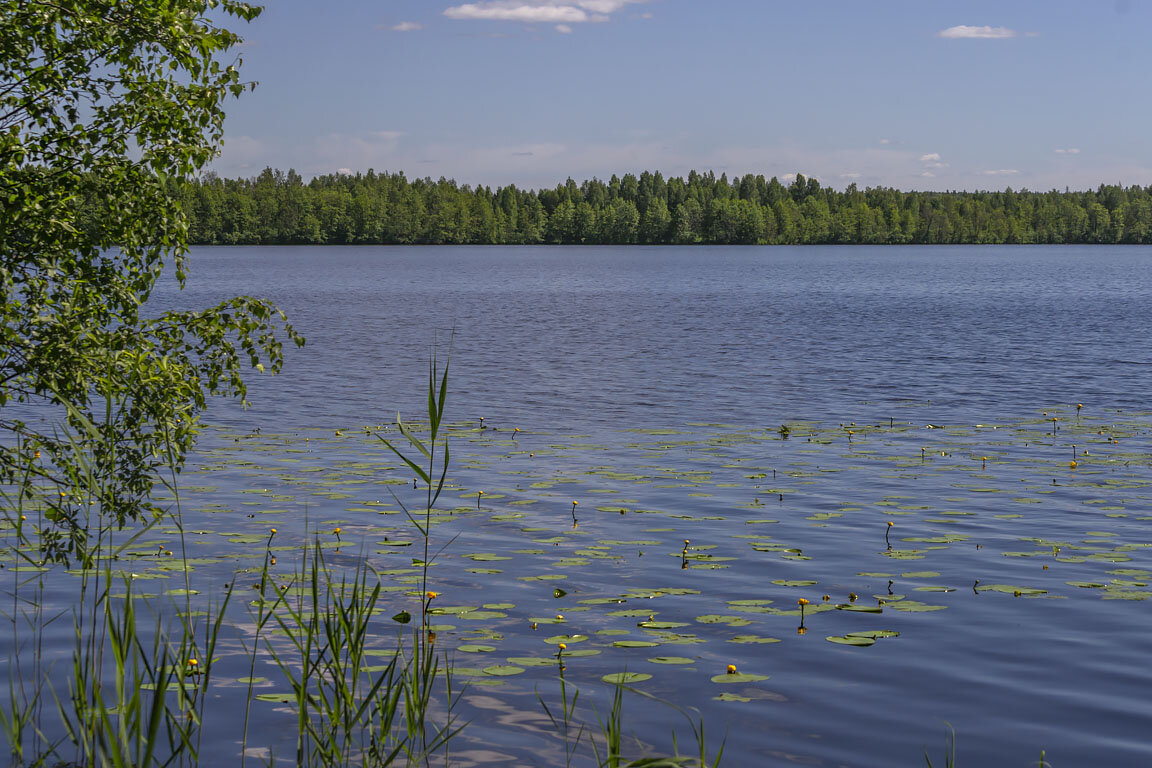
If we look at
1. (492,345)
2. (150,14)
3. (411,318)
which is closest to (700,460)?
(150,14)

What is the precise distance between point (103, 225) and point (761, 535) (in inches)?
326

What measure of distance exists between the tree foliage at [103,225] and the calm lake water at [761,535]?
2.08 metres

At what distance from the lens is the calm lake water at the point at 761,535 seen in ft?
28.1

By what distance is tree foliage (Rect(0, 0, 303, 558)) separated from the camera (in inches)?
373

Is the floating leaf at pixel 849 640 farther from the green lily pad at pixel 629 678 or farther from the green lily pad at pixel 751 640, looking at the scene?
the green lily pad at pixel 629 678

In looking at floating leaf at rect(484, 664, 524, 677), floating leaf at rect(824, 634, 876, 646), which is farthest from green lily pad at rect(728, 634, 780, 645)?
floating leaf at rect(484, 664, 524, 677)

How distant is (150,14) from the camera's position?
9578 mm

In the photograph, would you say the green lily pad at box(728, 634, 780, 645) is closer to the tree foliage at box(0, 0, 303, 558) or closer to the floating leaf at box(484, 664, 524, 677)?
the floating leaf at box(484, 664, 524, 677)

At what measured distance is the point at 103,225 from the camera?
408 inches

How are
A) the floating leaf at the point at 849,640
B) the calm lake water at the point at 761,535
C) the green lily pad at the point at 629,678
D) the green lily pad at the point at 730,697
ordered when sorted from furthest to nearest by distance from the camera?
the floating leaf at the point at 849,640
the green lily pad at the point at 629,678
the green lily pad at the point at 730,697
the calm lake water at the point at 761,535

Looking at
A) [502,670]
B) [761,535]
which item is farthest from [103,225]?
[761,535]

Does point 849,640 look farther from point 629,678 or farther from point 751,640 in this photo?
point 629,678

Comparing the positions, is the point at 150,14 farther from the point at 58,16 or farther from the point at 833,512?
the point at 833,512

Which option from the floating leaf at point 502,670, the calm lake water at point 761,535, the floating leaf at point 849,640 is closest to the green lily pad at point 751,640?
the calm lake water at point 761,535
